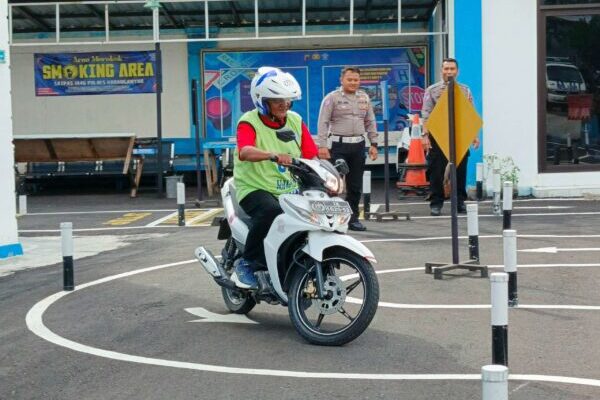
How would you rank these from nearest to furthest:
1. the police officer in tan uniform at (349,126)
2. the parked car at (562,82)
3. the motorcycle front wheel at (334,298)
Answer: the motorcycle front wheel at (334,298) < the police officer in tan uniform at (349,126) < the parked car at (562,82)

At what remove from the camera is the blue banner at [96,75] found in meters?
24.3

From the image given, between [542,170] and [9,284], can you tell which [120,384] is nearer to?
[9,284]

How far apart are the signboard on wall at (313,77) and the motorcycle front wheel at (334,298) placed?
56.7ft

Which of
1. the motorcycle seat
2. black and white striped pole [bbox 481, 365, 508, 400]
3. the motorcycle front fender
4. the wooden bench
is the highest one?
the wooden bench

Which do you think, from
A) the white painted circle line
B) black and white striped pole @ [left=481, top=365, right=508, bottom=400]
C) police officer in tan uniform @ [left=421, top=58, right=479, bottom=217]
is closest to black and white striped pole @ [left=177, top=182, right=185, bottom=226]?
police officer in tan uniform @ [left=421, top=58, right=479, bottom=217]

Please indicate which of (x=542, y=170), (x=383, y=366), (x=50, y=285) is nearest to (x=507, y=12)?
(x=542, y=170)

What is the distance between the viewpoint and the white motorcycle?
653cm

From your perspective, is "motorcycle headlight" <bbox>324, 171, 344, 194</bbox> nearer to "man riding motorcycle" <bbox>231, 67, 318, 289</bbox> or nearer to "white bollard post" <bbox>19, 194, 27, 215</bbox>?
"man riding motorcycle" <bbox>231, 67, 318, 289</bbox>

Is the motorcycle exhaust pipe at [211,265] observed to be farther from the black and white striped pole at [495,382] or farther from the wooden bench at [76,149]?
the wooden bench at [76,149]

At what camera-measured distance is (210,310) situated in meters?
8.02

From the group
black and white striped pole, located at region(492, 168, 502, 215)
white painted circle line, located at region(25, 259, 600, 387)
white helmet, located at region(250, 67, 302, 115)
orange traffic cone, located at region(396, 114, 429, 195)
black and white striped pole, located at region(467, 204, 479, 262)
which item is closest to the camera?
white painted circle line, located at region(25, 259, 600, 387)

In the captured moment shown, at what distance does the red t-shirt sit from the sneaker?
0.88 meters

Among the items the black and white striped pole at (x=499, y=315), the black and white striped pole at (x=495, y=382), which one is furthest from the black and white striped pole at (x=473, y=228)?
the black and white striped pole at (x=495, y=382)

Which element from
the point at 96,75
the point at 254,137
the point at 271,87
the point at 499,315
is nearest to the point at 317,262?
the point at 254,137
